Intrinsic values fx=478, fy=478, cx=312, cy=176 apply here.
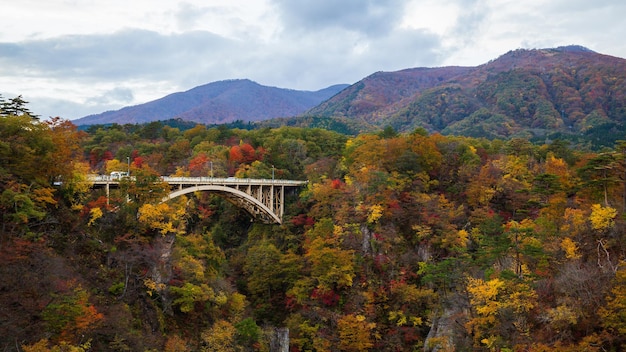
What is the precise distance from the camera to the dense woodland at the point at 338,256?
19641 mm

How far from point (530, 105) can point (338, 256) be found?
97481 millimetres

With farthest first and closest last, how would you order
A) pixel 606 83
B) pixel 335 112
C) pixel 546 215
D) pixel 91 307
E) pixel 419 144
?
1. pixel 335 112
2. pixel 606 83
3. pixel 419 144
4. pixel 546 215
5. pixel 91 307

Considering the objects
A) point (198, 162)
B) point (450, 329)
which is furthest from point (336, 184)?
point (198, 162)

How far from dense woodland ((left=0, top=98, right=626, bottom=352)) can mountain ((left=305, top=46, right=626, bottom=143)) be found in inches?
2334

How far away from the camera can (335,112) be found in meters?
159

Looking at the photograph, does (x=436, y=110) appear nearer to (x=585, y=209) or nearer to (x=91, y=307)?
(x=585, y=209)

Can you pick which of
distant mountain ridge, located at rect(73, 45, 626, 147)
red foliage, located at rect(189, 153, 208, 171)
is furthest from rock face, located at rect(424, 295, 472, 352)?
distant mountain ridge, located at rect(73, 45, 626, 147)

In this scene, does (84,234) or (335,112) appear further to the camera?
(335,112)

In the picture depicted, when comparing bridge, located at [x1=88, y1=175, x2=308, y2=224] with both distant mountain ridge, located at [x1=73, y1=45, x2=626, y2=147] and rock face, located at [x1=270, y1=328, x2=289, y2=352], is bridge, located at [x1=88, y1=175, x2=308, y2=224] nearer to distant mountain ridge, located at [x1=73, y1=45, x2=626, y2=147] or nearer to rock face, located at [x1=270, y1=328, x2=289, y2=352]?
rock face, located at [x1=270, y1=328, x2=289, y2=352]

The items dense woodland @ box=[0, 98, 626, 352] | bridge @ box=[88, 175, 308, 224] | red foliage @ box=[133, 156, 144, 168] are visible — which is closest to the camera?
dense woodland @ box=[0, 98, 626, 352]

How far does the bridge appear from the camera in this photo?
109 ft

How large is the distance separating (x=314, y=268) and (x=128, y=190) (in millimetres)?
12771

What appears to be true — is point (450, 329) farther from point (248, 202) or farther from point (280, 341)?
point (248, 202)

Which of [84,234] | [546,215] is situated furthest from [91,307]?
[546,215]
